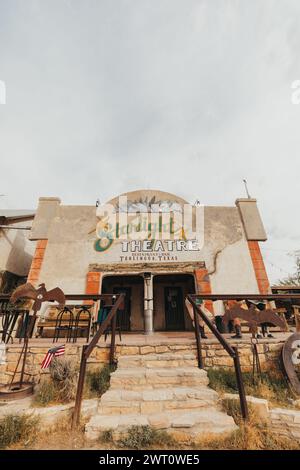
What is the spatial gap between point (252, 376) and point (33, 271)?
7869mm

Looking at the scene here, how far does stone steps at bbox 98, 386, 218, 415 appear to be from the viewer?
3.01 m

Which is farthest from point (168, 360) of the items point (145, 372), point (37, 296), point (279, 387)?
point (37, 296)

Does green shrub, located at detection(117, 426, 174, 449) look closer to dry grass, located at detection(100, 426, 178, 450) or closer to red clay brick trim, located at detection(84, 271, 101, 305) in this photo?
dry grass, located at detection(100, 426, 178, 450)

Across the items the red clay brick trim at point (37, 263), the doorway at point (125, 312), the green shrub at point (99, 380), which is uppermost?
the red clay brick trim at point (37, 263)

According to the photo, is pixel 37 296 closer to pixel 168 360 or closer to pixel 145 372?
pixel 145 372

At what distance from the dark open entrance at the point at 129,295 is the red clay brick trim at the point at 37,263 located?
3261mm

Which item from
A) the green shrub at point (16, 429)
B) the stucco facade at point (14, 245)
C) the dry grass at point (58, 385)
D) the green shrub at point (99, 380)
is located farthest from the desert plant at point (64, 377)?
the stucco facade at point (14, 245)

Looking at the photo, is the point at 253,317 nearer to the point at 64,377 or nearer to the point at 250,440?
the point at 250,440

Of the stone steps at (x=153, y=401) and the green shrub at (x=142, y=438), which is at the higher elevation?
the stone steps at (x=153, y=401)

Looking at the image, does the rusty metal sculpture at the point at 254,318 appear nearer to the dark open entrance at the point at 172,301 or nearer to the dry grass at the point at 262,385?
the dry grass at the point at 262,385

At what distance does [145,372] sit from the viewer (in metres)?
3.72

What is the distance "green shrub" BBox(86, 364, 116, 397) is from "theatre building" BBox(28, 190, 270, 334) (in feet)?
11.3

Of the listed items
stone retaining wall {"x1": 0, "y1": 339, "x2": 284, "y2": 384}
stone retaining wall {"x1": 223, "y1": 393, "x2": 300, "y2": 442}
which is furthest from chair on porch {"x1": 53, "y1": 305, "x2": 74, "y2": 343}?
stone retaining wall {"x1": 223, "y1": 393, "x2": 300, "y2": 442}

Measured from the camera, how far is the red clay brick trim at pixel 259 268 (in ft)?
27.7
